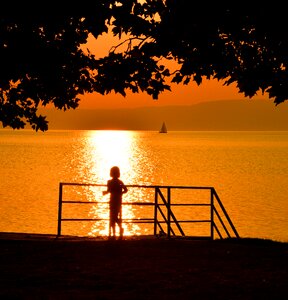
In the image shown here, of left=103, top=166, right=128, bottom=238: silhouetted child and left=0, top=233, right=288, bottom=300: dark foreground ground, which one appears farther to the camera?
left=103, top=166, right=128, bottom=238: silhouetted child

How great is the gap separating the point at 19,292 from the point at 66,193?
58.8 m

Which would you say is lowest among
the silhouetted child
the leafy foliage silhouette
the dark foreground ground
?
the dark foreground ground

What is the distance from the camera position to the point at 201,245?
12391 millimetres

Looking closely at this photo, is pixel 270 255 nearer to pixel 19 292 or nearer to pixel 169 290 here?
pixel 169 290

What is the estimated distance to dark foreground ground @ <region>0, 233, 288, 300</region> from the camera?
324 inches

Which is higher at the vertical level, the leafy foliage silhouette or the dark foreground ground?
the leafy foliage silhouette

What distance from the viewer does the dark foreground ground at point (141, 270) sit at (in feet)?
27.0

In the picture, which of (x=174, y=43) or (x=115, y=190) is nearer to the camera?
(x=174, y=43)

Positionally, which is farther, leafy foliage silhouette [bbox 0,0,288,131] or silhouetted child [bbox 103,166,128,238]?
silhouetted child [bbox 103,166,128,238]

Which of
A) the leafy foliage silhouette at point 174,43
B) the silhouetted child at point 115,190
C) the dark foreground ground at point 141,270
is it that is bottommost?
the dark foreground ground at point 141,270

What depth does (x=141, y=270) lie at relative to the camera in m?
9.63

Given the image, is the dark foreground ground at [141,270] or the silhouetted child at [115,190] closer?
the dark foreground ground at [141,270]

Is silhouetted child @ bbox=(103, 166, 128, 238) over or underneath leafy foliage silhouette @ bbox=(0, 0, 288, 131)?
underneath

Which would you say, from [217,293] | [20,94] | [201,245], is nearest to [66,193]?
[20,94]
